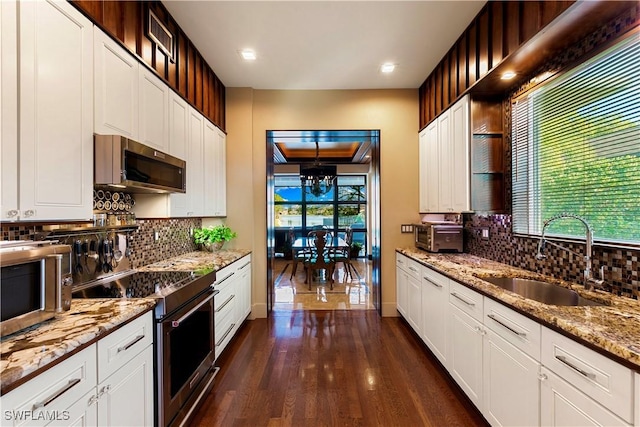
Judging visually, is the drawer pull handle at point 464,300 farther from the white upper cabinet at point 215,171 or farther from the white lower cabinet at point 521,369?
the white upper cabinet at point 215,171

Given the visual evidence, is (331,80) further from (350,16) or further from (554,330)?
(554,330)

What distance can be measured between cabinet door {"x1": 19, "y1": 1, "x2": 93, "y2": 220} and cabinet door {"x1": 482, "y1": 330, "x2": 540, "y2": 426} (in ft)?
8.09

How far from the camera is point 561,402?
1169mm

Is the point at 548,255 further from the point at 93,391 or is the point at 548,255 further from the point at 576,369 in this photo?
the point at 93,391

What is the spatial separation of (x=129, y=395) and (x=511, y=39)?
317 centimetres

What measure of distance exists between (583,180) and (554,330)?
1.19 meters

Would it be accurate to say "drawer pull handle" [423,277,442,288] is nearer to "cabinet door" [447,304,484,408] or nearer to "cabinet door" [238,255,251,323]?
"cabinet door" [447,304,484,408]

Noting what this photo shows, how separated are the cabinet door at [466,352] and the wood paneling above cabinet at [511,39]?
6.18 feet

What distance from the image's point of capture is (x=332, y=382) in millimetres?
2291

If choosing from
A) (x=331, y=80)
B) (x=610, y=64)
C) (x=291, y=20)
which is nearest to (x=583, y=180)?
(x=610, y=64)

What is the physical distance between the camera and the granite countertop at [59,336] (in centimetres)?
84

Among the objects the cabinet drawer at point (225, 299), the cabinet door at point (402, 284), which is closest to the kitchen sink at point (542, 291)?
the cabinet door at point (402, 284)

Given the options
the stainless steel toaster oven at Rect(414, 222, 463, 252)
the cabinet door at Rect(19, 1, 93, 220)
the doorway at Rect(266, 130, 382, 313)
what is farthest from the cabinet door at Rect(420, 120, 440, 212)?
the cabinet door at Rect(19, 1, 93, 220)

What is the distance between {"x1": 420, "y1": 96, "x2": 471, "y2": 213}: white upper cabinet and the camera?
260 cm
